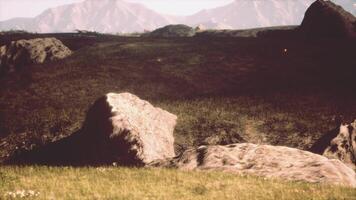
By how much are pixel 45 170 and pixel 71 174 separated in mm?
1348

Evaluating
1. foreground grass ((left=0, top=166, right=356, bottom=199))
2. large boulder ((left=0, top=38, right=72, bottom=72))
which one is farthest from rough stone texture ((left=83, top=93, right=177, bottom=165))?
large boulder ((left=0, top=38, right=72, bottom=72))

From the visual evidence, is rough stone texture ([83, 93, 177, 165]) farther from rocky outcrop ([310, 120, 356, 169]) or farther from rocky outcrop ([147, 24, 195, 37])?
rocky outcrop ([147, 24, 195, 37])

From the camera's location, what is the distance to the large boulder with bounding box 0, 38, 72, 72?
40056mm

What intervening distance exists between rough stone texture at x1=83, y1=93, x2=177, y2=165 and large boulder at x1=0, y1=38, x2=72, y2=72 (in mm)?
23031

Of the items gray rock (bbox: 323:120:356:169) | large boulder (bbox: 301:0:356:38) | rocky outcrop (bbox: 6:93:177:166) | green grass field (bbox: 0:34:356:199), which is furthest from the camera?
large boulder (bbox: 301:0:356:38)

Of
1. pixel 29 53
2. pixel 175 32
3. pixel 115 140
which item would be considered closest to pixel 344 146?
pixel 115 140

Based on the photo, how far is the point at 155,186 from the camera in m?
12.0

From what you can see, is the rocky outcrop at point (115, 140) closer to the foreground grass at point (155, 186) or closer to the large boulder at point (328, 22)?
the foreground grass at point (155, 186)

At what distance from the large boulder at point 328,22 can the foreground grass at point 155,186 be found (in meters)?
24.6

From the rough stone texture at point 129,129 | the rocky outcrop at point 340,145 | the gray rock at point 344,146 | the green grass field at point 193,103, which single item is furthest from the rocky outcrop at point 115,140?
the gray rock at point 344,146

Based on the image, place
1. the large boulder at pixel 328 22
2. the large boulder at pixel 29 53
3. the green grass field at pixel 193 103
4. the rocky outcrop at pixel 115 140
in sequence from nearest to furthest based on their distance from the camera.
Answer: the green grass field at pixel 193 103 → the rocky outcrop at pixel 115 140 → the large boulder at pixel 328 22 → the large boulder at pixel 29 53

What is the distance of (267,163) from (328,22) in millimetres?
24176

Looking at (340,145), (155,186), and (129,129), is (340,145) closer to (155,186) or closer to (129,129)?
(129,129)

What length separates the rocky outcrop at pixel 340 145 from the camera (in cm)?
1980
